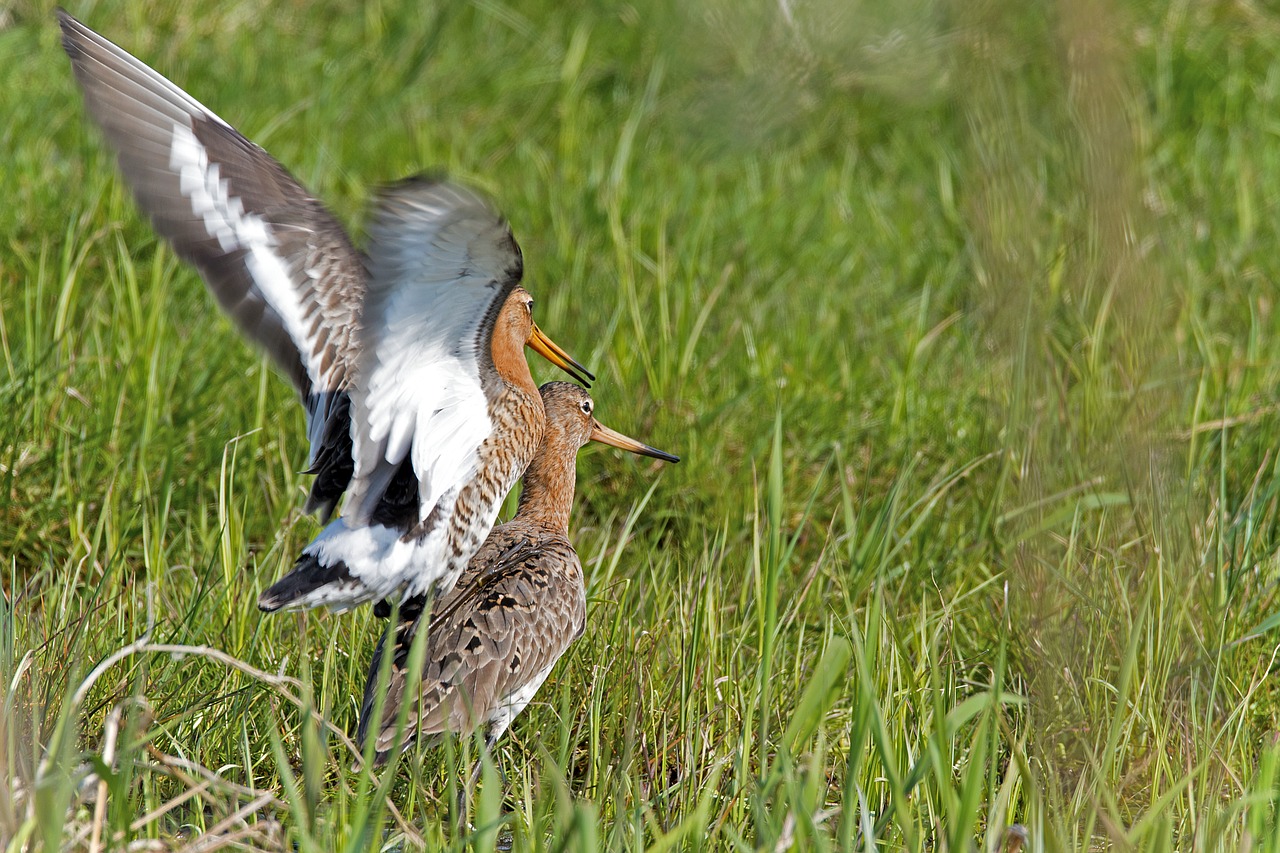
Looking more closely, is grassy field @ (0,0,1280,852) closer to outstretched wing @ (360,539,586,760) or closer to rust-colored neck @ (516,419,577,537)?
outstretched wing @ (360,539,586,760)

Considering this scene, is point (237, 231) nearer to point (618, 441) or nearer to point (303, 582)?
point (303, 582)

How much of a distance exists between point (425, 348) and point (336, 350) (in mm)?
299

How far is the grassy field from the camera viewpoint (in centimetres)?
110

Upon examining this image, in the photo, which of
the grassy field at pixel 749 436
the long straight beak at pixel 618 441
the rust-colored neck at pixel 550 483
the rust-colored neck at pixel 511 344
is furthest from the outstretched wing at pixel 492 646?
the long straight beak at pixel 618 441

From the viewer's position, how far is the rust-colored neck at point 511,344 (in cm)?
322

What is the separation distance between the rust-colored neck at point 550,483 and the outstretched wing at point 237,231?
0.75 meters

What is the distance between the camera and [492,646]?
125 inches

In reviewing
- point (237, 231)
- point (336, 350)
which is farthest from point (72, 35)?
point (336, 350)

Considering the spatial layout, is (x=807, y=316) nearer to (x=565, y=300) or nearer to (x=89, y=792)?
(x=565, y=300)

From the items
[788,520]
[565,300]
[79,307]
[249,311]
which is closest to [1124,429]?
[249,311]

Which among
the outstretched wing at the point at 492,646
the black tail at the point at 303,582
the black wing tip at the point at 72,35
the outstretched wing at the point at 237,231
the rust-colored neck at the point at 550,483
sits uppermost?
the black wing tip at the point at 72,35

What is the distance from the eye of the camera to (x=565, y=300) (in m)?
4.92

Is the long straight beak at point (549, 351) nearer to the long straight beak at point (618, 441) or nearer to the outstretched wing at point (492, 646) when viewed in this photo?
the long straight beak at point (618, 441)

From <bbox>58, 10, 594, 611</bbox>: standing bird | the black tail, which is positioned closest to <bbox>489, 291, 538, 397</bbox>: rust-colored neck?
<bbox>58, 10, 594, 611</bbox>: standing bird
